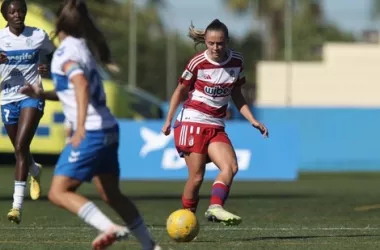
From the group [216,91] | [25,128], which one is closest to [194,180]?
[216,91]

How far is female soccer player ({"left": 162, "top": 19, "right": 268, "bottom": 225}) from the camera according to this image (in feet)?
38.6

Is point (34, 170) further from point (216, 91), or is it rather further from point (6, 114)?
point (216, 91)

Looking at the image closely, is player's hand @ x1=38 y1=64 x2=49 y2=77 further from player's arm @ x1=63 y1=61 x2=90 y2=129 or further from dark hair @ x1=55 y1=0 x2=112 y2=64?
player's arm @ x1=63 y1=61 x2=90 y2=129

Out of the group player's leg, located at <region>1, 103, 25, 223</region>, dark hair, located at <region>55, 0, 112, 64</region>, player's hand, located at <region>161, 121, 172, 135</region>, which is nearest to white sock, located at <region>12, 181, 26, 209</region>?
player's leg, located at <region>1, 103, 25, 223</region>

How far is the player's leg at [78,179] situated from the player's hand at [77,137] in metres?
0.07

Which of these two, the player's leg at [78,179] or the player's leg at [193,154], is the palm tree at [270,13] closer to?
the player's leg at [193,154]

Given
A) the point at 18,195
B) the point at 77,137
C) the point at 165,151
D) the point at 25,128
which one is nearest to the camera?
the point at 77,137

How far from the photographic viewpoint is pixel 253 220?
14.1 metres

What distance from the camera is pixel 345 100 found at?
5603cm

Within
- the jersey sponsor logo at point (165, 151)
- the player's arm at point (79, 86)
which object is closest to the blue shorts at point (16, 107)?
the player's arm at point (79, 86)

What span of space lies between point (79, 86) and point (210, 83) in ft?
10.7

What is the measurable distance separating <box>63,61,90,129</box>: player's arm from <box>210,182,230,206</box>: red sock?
298cm

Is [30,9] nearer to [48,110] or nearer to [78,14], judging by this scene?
[48,110]

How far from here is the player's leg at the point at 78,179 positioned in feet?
29.3
